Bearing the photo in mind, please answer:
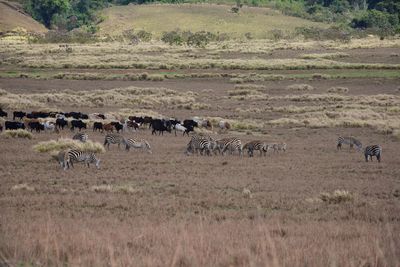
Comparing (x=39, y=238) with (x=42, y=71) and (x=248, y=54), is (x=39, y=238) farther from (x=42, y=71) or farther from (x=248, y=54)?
(x=248, y=54)

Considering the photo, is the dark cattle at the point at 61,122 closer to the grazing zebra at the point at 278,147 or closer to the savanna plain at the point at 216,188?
the savanna plain at the point at 216,188

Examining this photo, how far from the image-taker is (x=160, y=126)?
3369 centimetres

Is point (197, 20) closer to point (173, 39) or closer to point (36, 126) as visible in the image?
point (173, 39)

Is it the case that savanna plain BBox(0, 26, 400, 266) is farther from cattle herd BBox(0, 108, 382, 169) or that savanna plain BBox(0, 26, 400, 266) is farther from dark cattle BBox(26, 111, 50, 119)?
dark cattle BBox(26, 111, 50, 119)

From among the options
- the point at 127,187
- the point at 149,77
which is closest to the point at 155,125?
the point at 127,187

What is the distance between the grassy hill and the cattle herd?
116 metres

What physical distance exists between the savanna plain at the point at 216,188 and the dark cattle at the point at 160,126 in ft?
1.48

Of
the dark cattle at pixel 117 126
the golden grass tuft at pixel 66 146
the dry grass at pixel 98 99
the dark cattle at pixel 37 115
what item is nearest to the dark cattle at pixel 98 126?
the dark cattle at pixel 117 126

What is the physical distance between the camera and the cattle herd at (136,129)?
82.7 feet

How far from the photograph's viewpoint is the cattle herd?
25.2 meters

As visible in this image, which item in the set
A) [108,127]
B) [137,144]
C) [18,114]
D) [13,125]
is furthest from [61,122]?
[137,144]

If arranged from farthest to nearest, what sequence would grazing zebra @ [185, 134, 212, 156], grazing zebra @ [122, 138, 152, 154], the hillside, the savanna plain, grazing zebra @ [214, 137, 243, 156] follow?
1. the hillside
2. grazing zebra @ [122, 138, 152, 154]
3. grazing zebra @ [214, 137, 243, 156]
4. grazing zebra @ [185, 134, 212, 156]
5. the savanna plain

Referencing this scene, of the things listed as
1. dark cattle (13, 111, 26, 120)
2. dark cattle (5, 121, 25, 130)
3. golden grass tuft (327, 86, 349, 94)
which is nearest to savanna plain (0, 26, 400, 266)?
golden grass tuft (327, 86, 349, 94)

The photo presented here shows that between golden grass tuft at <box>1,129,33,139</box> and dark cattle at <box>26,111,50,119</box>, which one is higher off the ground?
golden grass tuft at <box>1,129,33,139</box>
